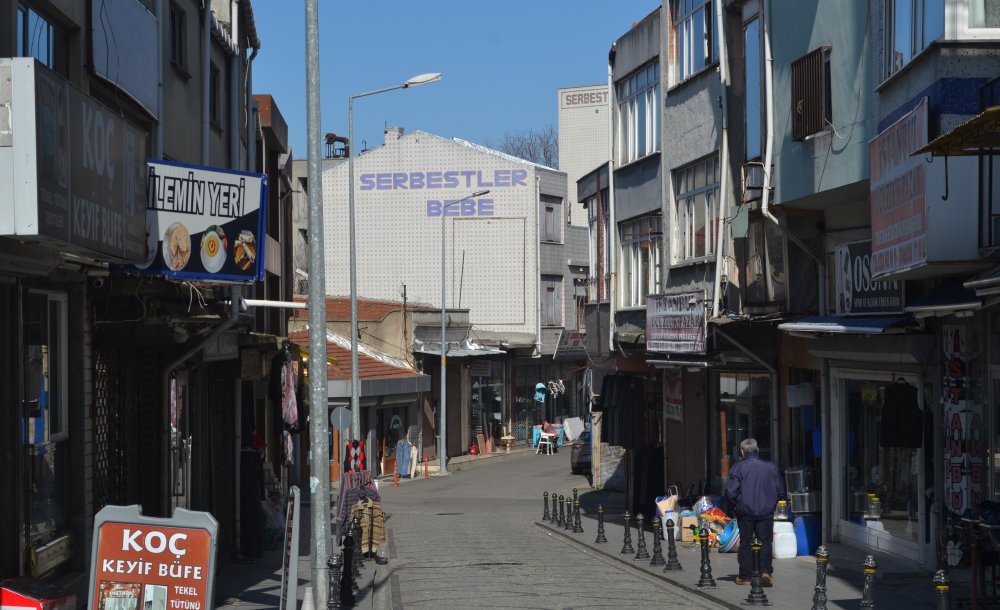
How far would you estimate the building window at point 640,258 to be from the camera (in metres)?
24.7

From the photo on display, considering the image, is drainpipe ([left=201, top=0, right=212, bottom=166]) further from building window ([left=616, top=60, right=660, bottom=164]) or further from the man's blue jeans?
building window ([left=616, top=60, right=660, bottom=164])

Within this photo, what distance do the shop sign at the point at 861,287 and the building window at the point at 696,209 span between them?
478 centimetres

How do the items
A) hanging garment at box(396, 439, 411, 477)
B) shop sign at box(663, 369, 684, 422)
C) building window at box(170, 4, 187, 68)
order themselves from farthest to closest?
1. hanging garment at box(396, 439, 411, 477)
2. shop sign at box(663, 369, 684, 422)
3. building window at box(170, 4, 187, 68)

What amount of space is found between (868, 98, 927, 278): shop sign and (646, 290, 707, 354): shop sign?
656cm

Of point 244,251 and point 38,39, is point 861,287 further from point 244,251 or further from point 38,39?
point 38,39

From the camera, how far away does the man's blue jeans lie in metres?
14.2

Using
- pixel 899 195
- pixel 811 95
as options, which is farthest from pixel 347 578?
pixel 811 95

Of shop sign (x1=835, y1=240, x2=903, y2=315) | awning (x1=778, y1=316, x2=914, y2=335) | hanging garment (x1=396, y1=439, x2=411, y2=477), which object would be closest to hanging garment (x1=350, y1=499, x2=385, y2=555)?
awning (x1=778, y1=316, x2=914, y2=335)

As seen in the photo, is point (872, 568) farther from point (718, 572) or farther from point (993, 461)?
point (718, 572)

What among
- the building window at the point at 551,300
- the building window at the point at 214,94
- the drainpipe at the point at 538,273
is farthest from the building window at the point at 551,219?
A: the building window at the point at 214,94

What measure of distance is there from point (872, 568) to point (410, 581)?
7.72 meters

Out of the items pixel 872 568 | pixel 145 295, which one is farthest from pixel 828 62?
pixel 145 295

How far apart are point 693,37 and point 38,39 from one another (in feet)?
46.6

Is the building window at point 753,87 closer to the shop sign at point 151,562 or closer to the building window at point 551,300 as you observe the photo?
the shop sign at point 151,562
